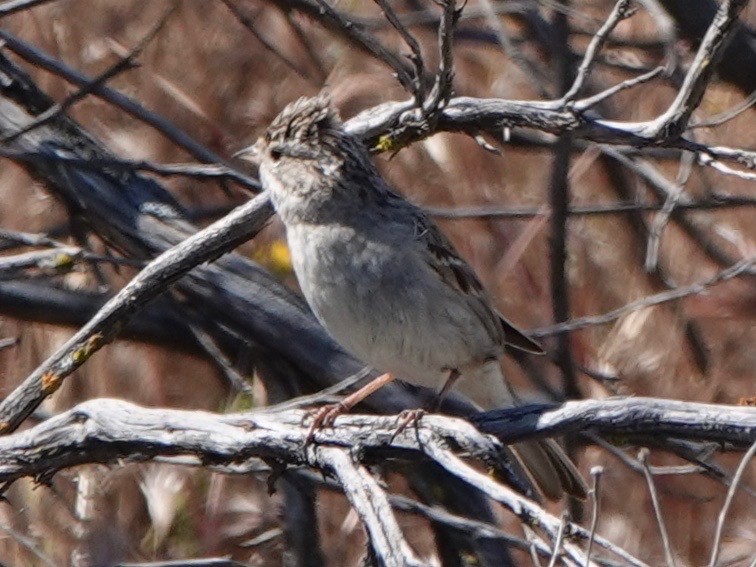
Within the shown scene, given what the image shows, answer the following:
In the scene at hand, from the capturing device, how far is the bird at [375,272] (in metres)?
4.48

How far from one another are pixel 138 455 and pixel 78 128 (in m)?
1.75

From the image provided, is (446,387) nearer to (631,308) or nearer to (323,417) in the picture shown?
(631,308)

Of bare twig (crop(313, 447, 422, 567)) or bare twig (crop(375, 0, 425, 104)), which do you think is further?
bare twig (crop(375, 0, 425, 104))

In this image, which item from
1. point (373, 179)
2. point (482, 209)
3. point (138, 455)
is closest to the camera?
point (138, 455)

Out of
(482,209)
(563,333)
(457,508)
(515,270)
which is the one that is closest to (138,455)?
(457,508)

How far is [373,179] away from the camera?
4758 mm

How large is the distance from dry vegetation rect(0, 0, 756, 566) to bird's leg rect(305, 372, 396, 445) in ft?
2.72

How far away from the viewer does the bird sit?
4.48m

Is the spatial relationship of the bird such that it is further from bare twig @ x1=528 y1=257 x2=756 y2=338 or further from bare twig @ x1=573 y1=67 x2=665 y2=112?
bare twig @ x1=573 y1=67 x2=665 y2=112

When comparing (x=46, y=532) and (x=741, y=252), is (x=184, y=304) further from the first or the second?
(x=741, y=252)

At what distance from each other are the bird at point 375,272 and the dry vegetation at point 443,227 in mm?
1054

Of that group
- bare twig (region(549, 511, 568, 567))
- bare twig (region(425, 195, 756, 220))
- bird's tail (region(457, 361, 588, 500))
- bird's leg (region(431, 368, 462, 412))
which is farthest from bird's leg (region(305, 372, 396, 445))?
bare twig (region(425, 195, 756, 220))

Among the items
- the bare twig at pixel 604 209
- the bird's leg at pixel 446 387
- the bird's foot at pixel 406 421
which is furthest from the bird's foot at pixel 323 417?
the bare twig at pixel 604 209

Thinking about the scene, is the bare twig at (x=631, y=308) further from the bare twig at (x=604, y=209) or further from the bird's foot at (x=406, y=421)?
the bird's foot at (x=406, y=421)
